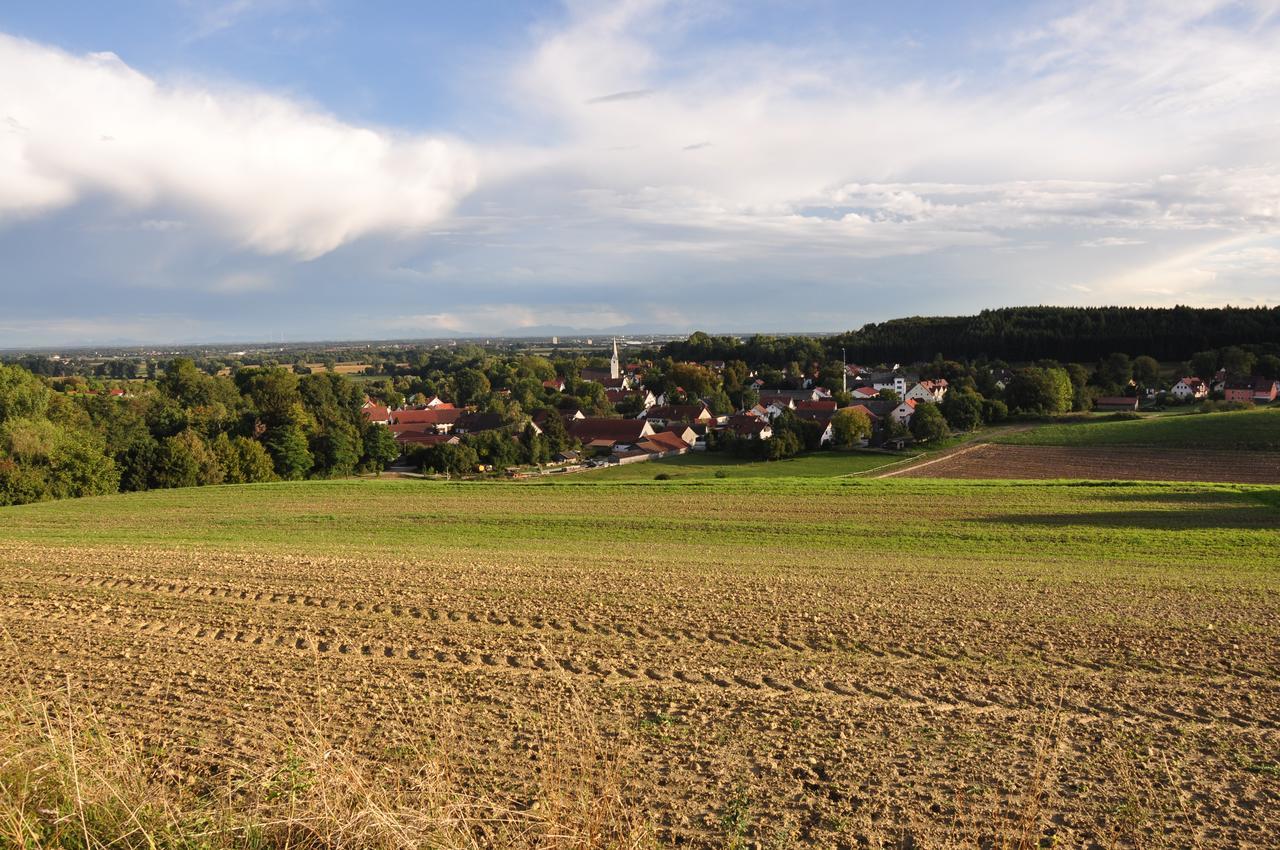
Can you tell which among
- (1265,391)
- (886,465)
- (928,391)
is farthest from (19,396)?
(1265,391)

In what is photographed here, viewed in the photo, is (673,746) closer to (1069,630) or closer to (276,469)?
(1069,630)

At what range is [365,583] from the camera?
15828mm

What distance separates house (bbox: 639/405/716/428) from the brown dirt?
114 ft

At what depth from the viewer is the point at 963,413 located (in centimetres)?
7250

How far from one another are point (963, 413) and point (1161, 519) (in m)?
49.5

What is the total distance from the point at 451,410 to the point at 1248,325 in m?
118

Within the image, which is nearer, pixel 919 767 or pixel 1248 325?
pixel 919 767

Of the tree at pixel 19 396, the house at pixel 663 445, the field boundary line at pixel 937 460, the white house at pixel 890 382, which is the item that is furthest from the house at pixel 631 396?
the tree at pixel 19 396

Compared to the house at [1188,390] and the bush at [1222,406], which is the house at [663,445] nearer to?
the bush at [1222,406]

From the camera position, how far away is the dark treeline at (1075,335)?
119 meters

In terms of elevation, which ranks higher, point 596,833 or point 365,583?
point 596,833

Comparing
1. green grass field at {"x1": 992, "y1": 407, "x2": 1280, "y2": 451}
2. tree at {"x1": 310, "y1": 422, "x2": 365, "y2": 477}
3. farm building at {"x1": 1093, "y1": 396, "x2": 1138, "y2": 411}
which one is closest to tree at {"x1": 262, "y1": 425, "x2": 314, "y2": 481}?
tree at {"x1": 310, "y1": 422, "x2": 365, "y2": 477}

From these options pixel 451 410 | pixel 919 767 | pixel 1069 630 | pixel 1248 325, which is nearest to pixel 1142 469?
pixel 1069 630

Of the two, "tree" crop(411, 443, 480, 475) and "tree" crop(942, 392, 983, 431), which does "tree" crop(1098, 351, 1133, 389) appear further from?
"tree" crop(411, 443, 480, 475)
